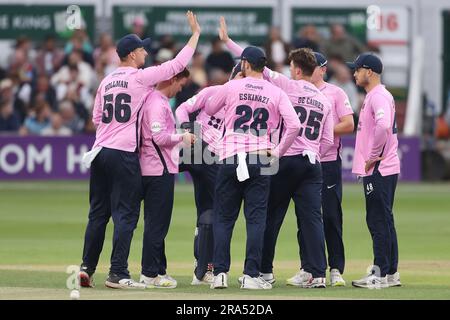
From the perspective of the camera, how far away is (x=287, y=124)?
13102mm

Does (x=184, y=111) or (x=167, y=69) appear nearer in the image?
(x=167, y=69)

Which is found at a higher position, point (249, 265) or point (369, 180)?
point (369, 180)

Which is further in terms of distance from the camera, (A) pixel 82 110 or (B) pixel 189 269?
(A) pixel 82 110

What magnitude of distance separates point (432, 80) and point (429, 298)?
2058 centimetres

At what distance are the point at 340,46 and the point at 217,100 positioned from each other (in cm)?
1727

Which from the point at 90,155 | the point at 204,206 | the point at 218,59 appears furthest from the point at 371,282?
the point at 218,59

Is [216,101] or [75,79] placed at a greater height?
[75,79]

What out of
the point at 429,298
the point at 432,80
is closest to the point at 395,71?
the point at 432,80

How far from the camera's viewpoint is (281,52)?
29.2m

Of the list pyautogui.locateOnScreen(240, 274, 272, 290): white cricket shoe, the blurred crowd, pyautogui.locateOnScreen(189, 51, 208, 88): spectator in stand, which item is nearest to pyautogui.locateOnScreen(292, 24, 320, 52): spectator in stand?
the blurred crowd

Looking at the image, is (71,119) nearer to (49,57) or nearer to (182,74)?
(49,57)

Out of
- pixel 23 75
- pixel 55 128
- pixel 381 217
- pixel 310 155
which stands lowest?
pixel 381 217

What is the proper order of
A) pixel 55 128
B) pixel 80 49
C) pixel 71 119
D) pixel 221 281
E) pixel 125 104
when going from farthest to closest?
pixel 80 49 < pixel 71 119 < pixel 55 128 < pixel 125 104 < pixel 221 281

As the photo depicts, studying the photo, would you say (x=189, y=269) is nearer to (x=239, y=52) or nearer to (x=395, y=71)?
(x=239, y=52)
